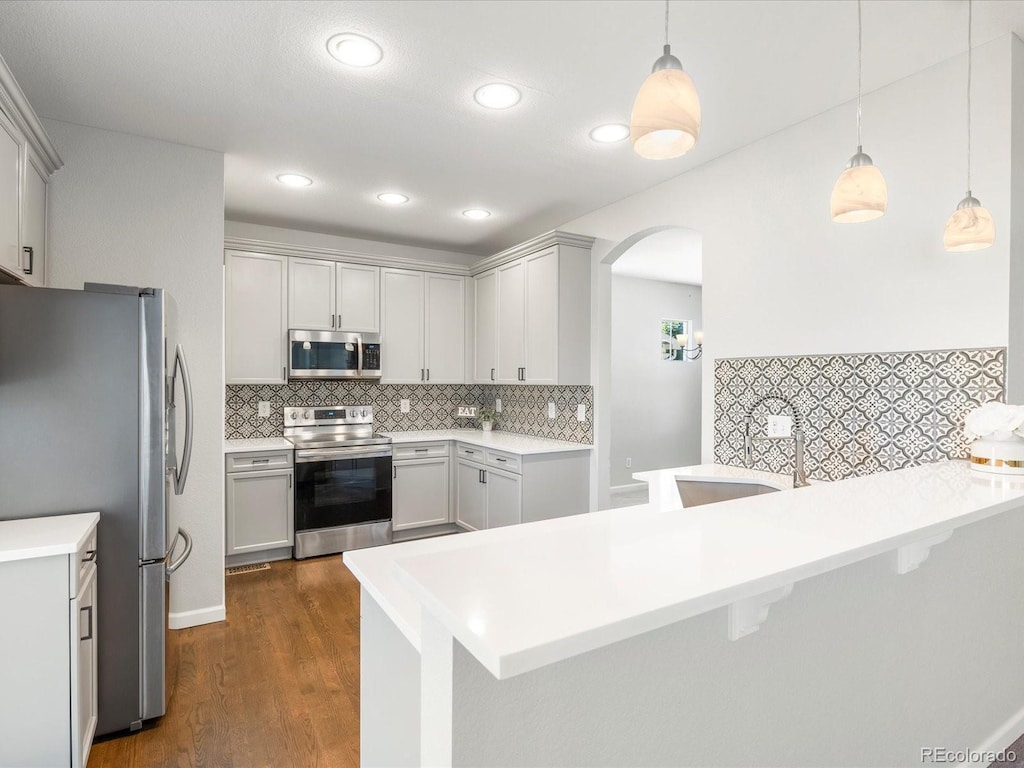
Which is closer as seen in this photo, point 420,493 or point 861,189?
point 861,189

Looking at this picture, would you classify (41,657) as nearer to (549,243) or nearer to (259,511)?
(259,511)

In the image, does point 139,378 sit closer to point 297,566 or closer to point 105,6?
point 105,6

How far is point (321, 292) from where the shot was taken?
442 centimetres

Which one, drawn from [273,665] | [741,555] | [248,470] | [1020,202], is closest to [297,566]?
[248,470]

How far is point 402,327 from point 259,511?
1862mm

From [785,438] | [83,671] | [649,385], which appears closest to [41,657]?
[83,671]

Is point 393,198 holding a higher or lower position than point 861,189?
higher

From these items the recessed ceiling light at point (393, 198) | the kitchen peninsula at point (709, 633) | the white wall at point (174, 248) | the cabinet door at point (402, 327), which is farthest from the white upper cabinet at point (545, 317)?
the kitchen peninsula at point (709, 633)

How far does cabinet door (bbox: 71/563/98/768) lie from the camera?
1746 millimetres

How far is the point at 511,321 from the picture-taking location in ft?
14.8

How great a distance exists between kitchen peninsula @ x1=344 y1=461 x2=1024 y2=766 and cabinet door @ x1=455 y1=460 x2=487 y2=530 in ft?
9.29

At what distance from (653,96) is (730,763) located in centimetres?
148

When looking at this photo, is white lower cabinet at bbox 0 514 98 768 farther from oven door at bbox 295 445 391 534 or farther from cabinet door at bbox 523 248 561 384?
cabinet door at bbox 523 248 561 384

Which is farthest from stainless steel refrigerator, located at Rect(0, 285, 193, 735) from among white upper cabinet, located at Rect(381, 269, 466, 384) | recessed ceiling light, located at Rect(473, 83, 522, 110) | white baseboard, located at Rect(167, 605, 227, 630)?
white upper cabinet, located at Rect(381, 269, 466, 384)
